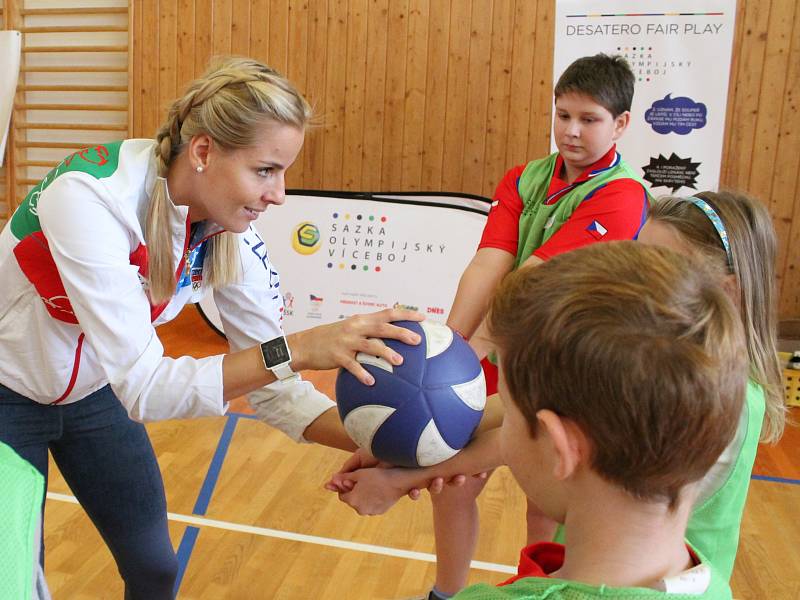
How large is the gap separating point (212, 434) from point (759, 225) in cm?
287

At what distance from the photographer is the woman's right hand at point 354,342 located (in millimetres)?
1495

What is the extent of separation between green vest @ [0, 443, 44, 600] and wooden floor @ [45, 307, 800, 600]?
1987 mm

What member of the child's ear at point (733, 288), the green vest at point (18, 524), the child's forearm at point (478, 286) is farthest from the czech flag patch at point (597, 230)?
the green vest at point (18, 524)

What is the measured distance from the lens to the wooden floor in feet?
8.75

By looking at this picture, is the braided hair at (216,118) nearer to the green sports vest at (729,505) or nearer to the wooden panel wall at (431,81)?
the green sports vest at (729,505)

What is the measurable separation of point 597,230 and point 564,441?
4.69 feet

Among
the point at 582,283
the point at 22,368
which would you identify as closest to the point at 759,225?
the point at 582,283

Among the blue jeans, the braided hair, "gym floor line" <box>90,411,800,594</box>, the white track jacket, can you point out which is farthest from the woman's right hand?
"gym floor line" <box>90,411,800,594</box>

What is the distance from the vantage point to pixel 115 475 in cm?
185

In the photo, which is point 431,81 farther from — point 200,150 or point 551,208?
point 200,150

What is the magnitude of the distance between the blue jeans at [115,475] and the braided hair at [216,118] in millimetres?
322

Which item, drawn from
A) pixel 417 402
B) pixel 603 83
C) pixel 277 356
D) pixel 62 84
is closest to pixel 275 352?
pixel 277 356

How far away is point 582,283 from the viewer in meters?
0.87

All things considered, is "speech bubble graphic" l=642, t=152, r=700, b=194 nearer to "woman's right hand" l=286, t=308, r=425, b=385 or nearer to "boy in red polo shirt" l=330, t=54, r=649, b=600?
"boy in red polo shirt" l=330, t=54, r=649, b=600
